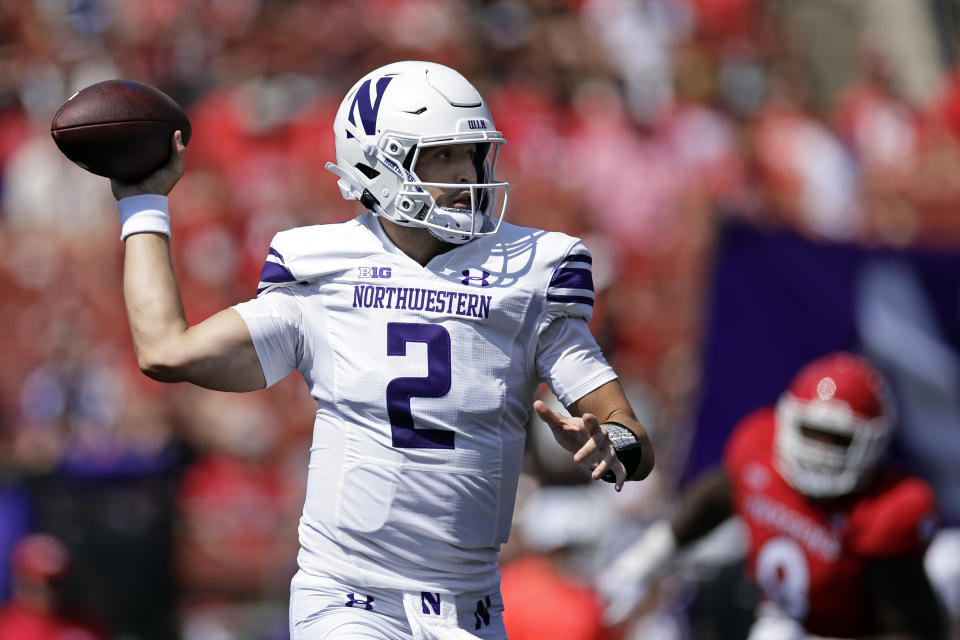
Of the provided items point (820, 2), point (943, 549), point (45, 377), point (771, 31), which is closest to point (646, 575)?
point (943, 549)

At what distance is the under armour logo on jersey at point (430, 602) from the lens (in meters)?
3.10

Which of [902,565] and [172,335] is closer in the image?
[172,335]

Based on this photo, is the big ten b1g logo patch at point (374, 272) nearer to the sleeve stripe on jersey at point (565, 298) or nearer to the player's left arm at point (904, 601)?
the sleeve stripe on jersey at point (565, 298)

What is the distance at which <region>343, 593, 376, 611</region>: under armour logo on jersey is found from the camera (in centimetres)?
310

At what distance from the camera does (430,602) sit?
3105 mm

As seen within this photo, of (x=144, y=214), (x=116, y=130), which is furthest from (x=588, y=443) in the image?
(x=116, y=130)

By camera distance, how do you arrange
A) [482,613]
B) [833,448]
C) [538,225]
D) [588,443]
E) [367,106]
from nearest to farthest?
[588,443], [482,613], [367,106], [833,448], [538,225]

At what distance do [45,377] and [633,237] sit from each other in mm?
4274

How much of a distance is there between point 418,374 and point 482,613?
59cm

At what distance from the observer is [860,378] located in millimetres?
5324

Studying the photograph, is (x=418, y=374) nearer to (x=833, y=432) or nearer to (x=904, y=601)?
(x=833, y=432)

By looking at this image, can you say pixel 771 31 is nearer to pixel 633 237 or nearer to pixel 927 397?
pixel 633 237

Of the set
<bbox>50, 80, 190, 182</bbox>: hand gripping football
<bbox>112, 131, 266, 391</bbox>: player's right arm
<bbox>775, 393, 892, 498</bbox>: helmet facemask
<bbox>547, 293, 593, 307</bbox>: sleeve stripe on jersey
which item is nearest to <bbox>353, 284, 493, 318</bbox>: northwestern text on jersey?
<bbox>547, 293, 593, 307</bbox>: sleeve stripe on jersey

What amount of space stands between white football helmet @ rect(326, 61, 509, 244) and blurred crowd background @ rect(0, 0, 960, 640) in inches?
110
